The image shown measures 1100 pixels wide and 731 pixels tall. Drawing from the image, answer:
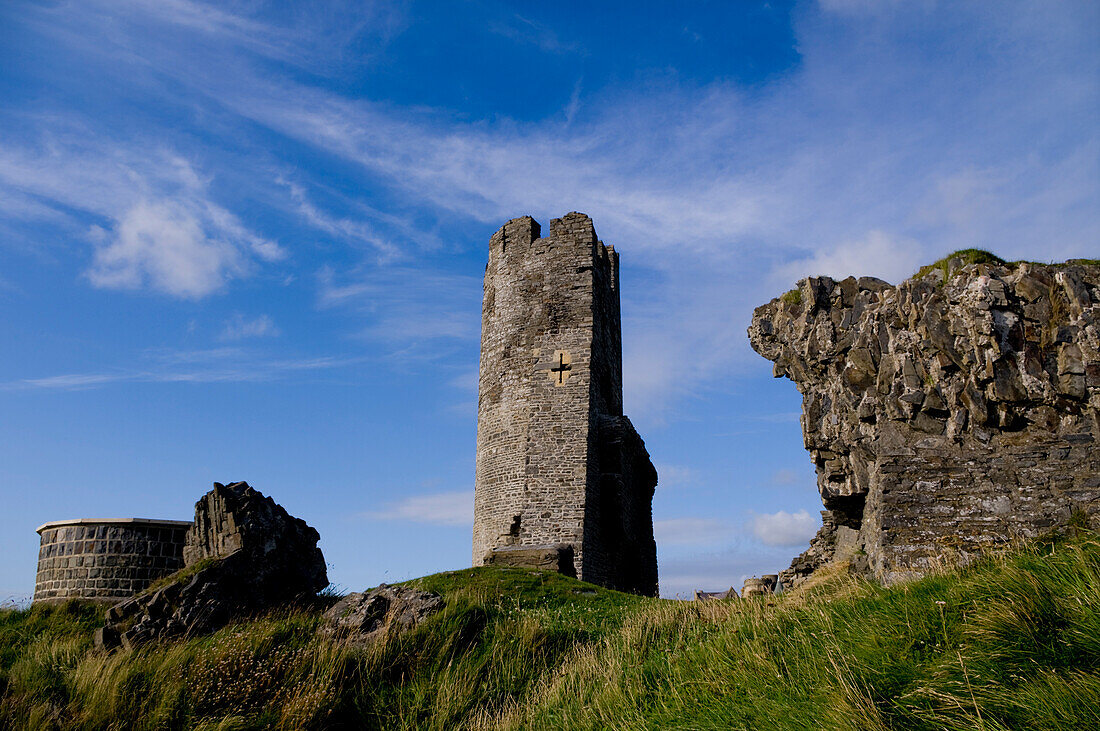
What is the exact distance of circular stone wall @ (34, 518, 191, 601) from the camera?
40.0 ft

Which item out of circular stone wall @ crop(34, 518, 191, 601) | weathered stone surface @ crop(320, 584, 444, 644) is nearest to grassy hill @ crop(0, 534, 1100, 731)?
weathered stone surface @ crop(320, 584, 444, 644)

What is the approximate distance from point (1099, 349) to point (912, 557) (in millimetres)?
3400

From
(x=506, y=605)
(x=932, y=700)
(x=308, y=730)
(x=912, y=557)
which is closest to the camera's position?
(x=932, y=700)

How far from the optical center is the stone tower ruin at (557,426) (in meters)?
19.5

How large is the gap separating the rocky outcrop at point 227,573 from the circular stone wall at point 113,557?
1.82 ft

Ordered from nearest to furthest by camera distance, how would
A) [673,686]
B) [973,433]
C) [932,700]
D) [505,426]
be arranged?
[932,700] → [673,686] → [973,433] → [505,426]

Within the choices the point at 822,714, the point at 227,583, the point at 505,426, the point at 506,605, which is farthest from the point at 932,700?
the point at 505,426

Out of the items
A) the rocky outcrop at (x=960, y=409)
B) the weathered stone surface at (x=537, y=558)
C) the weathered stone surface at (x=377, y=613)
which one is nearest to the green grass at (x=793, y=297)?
the rocky outcrop at (x=960, y=409)

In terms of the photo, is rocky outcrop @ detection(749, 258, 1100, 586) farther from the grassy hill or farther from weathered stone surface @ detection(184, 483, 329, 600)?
weathered stone surface @ detection(184, 483, 329, 600)

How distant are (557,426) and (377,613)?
1054cm

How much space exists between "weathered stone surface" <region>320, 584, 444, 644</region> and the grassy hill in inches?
10.8

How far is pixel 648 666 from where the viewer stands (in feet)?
25.3

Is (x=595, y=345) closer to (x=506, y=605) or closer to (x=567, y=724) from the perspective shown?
(x=506, y=605)

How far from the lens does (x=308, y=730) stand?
7613mm
